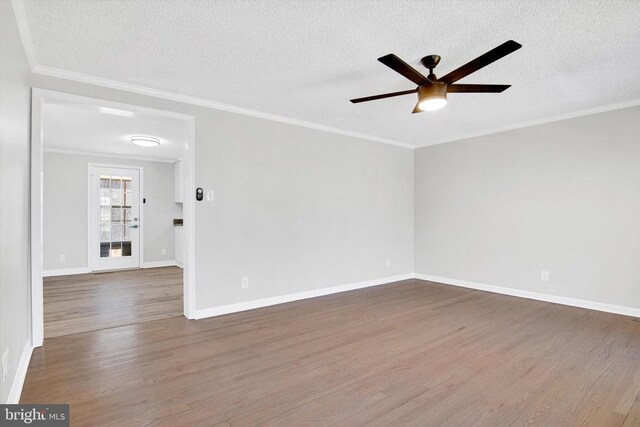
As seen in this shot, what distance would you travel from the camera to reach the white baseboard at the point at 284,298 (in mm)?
3680

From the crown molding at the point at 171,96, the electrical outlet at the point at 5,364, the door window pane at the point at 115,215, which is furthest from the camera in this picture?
the door window pane at the point at 115,215

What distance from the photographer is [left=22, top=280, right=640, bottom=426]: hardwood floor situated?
1940 millimetres

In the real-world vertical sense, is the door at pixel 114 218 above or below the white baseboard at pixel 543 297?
above

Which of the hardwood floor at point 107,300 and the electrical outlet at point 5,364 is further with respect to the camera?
the hardwood floor at point 107,300

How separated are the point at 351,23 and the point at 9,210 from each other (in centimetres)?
232

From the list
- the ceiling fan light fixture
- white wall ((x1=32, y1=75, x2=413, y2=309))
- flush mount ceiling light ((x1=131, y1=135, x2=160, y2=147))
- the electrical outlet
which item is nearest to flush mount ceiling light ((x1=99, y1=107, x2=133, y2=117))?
white wall ((x1=32, y1=75, x2=413, y2=309))

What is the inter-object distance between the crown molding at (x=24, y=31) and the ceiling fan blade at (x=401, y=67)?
2154 mm

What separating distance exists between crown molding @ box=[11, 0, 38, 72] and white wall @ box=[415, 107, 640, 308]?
5135 millimetres

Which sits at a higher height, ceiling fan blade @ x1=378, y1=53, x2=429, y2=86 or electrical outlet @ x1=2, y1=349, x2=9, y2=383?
ceiling fan blade @ x1=378, y1=53, x2=429, y2=86

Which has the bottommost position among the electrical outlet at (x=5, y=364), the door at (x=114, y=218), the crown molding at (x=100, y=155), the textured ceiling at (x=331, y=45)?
the electrical outlet at (x=5, y=364)

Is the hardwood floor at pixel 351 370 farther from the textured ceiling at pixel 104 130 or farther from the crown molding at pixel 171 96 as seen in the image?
the crown molding at pixel 171 96

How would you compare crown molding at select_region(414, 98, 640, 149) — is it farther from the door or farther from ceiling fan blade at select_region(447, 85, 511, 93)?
the door

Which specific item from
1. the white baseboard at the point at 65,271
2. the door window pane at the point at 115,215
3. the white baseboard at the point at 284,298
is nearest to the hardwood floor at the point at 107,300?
the white baseboard at the point at 65,271

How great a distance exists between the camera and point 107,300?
441 centimetres
